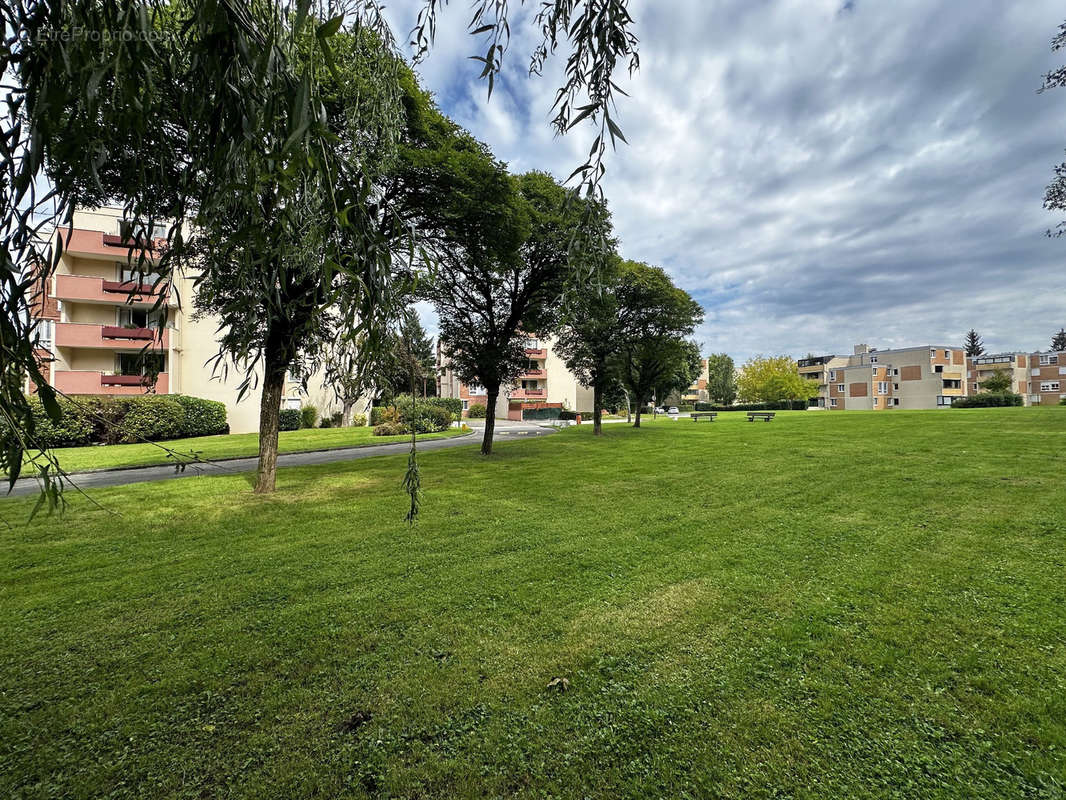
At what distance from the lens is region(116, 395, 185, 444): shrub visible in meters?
19.7

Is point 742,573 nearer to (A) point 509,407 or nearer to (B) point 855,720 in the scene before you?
(B) point 855,720

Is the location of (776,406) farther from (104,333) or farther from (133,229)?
(133,229)

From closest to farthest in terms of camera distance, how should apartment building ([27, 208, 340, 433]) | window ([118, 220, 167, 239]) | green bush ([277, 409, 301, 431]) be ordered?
window ([118, 220, 167, 239])
apartment building ([27, 208, 340, 433])
green bush ([277, 409, 301, 431])

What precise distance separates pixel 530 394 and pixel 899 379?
5716 cm

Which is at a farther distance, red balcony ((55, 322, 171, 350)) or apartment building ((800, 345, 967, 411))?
apartment building ((800, 345, 967, 411))

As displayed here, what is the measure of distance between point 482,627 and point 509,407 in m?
48.7

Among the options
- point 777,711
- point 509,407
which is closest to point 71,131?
point 777,711

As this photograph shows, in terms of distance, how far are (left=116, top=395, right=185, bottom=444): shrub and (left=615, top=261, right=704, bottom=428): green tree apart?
72.3 feet

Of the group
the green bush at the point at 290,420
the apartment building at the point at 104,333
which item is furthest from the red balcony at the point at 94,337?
the green bush at the point at 290,420

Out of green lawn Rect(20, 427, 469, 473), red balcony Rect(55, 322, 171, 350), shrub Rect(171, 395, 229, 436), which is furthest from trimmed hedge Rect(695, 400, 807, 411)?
red balcony Rect(55, 322, 171, 350)

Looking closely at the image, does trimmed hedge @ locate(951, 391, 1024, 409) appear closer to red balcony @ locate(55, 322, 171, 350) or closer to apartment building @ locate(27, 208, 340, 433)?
apartment building @ locate(27, 208, 340, 433)

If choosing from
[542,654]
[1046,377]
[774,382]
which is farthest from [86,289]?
[1046,377]

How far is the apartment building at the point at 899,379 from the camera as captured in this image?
205 ft

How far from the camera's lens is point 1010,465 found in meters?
10.6
